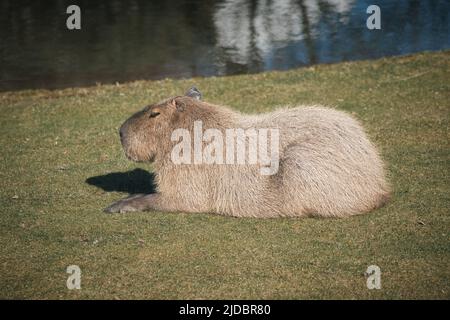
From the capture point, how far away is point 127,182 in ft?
28.1

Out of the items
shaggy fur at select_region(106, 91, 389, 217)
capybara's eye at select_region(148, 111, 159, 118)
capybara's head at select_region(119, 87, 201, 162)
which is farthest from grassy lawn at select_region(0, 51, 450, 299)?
capybara's eye at select_region(148, 111, 159, 118)

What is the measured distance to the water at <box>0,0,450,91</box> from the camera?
14.2 metres

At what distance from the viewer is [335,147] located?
695 centimetres

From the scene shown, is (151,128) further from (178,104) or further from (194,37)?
(194,37)

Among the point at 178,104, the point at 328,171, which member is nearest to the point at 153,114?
the point at 178,104

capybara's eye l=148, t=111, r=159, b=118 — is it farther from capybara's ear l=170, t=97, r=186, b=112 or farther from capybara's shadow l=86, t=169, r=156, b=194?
capybara's shadow l=86, t=169, r=156, b=194

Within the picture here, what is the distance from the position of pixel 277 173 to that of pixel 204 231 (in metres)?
0.91
